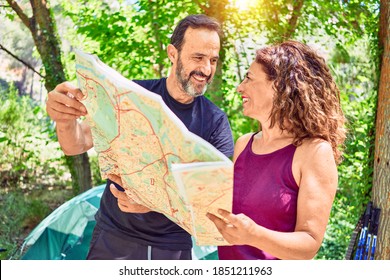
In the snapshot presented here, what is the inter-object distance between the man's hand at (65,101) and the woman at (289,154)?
0.45m

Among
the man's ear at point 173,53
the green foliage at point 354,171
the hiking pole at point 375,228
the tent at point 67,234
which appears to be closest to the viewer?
the man's ear at point 173,53

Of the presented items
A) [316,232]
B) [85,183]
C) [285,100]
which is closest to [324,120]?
[285,100]

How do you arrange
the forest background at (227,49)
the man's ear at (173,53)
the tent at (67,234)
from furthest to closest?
1. the forest background at (227,49)
2. the tent at (67,234)
3. the man's ear at (173,53)

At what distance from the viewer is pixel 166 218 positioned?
6.86ft

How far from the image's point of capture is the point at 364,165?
4.65m

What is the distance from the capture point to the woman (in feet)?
4.65

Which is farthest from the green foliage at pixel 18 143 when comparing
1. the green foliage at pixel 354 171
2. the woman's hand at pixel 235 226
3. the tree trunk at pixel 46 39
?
the woman's hand at pixel 235 226

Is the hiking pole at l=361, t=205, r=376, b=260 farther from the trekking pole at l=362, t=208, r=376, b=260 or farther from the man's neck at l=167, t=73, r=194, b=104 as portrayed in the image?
the man's neck at l=167, t=73, r=194, b=104

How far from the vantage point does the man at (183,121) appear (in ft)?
6.77

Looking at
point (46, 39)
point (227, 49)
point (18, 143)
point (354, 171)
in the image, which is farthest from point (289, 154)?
A: point (18, 143)

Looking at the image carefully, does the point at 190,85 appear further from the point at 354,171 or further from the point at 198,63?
the point at 354,171

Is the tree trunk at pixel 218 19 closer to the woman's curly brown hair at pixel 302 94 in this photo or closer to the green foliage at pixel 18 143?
the green foliage at pixel 18 143

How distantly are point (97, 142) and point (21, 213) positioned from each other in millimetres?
4956

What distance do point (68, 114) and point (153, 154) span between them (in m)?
0.42
